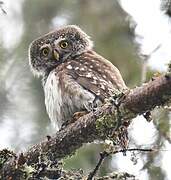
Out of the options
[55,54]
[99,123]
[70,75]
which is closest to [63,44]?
[55,54]

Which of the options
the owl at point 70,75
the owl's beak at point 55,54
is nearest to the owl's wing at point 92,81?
the owl at point 70,75

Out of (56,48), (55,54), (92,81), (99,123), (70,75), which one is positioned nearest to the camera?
(99,123)

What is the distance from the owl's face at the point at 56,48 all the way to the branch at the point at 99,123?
203cm

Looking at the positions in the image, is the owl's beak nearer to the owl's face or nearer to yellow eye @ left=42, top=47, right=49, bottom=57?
the owl's face

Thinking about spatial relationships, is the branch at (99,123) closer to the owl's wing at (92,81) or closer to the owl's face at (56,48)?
the owl's wing at (92,81)

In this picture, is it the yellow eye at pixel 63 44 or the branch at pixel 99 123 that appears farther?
the yellow eye at pixel 63 44

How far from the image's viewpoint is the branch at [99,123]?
3.14 metres

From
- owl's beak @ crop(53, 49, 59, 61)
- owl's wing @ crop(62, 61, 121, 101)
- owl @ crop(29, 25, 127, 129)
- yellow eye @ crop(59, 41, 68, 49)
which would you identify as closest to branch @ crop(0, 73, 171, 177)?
owl @ crop(29, 25, 127, 129)

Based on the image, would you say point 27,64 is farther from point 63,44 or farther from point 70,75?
point 70,75

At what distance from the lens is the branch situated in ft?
10.3

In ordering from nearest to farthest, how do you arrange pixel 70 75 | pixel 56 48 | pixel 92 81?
pixel 92 81 → pixel 70 75 → pixel 56 48

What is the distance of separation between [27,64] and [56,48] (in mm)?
593

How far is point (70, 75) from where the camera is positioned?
205 inches

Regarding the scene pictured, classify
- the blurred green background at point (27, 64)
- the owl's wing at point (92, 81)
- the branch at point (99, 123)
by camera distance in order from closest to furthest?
1. the branch at point (99, 123)
2. the owl's wing at point (92, 81)
3. the blurred green background at point (27, 64)
